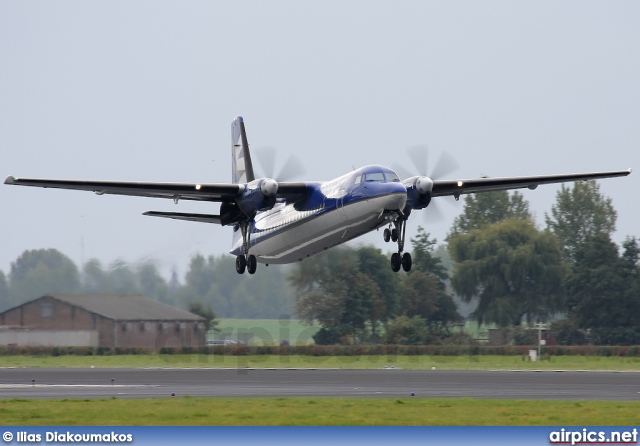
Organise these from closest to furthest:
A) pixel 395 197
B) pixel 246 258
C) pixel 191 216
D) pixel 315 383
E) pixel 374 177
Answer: pixel 395 197 → pixel 374 177 → pixel 315 383 → pixel 246 258 → pixel 191 216

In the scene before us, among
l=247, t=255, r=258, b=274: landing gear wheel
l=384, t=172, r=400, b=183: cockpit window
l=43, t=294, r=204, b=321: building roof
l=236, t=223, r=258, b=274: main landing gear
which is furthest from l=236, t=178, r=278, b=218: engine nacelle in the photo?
l=43, t=294, r=204, b=321: building roof

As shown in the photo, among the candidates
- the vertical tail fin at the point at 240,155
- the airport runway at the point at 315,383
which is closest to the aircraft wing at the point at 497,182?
the airport runway at the point at 315,383

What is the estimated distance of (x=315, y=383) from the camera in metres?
36.1

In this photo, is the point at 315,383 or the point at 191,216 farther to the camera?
the point at 191,216

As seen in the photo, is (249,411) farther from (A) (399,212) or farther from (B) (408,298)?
(B) (408,298)

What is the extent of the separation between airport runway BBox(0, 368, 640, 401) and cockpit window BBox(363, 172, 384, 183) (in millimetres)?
6602

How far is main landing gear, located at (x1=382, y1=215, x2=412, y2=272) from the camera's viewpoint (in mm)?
33812

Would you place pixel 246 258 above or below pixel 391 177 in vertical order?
below

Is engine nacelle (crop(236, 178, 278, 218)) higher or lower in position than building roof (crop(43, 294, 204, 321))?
higher

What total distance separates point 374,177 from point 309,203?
11.9 ft

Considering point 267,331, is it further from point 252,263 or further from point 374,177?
point 374,177

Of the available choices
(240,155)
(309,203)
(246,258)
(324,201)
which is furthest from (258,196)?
(240,155)

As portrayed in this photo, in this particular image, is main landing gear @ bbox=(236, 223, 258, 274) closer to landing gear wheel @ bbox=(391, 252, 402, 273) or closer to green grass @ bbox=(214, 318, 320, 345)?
landing gear wheel @ bbox=(391, 252, 402, 273)

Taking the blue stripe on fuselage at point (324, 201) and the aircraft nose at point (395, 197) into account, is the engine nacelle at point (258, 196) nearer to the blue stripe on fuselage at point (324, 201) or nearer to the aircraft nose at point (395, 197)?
the blue stripe on fuselage at point (324, 201)
